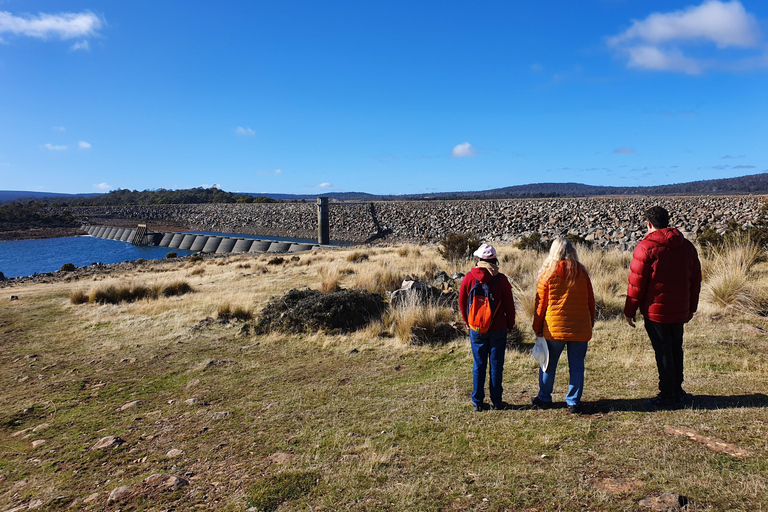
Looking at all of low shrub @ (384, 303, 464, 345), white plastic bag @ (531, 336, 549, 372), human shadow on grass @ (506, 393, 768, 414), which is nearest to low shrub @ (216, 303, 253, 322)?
low shrub @ (384, 303, 464, 345)

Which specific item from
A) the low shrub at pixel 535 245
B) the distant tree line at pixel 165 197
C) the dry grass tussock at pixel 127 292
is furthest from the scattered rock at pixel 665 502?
the distant tree line at pixel 165 197

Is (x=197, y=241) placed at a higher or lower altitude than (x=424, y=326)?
lower

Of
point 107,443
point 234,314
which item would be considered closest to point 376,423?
point 107,443

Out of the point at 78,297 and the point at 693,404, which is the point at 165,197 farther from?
the point at 693,404

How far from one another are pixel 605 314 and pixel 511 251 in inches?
309

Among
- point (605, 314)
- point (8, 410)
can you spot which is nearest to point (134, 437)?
point (8, 410)

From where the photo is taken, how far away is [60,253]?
43469 millimetres

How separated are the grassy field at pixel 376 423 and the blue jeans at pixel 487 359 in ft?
0.77

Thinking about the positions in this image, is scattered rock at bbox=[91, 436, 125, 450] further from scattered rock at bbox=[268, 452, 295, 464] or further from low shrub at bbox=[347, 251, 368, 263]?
low shrub at bbox=[347, 251, 368, 263]

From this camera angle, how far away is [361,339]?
8078 mm

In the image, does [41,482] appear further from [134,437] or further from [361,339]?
[361,339]

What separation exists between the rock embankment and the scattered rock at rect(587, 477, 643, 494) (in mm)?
15572

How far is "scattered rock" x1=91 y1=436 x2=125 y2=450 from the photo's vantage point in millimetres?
4847

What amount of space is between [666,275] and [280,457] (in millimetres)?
3906
